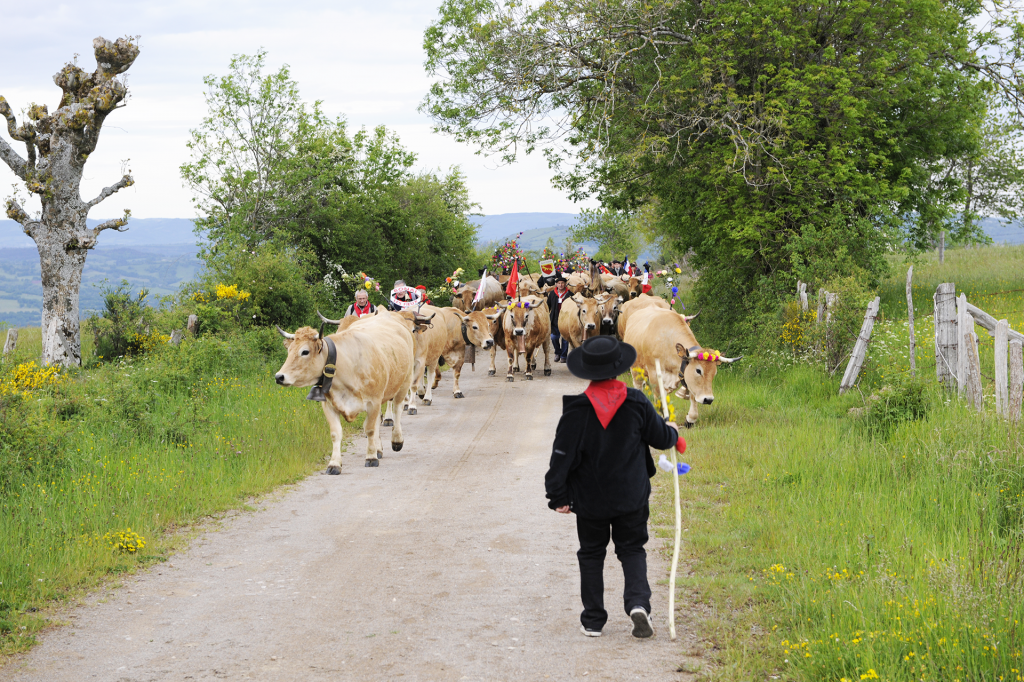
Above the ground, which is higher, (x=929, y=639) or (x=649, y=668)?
(x=929, y=639)

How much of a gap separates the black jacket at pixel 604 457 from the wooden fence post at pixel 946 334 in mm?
6348

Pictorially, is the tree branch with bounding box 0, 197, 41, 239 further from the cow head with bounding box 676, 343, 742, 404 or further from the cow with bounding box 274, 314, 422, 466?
the cow head with bounding box 676, 343, 742, 404

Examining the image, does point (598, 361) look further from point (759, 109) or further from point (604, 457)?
point (759, 109)

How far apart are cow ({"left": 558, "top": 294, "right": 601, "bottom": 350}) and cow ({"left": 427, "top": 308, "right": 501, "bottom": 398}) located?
2.09 metres

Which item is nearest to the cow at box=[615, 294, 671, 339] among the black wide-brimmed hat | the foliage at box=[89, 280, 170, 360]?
the black wide-brimmed hat

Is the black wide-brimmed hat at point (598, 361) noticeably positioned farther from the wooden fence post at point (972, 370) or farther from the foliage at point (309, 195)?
the foliage at point (309, 195)

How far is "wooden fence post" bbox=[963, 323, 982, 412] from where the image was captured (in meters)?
9.09

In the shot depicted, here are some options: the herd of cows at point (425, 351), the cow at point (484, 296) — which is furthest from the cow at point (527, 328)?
the cow at point (484, 296)

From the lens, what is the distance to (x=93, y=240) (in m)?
20.6

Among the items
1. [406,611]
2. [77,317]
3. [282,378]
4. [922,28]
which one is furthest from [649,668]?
[77,317]

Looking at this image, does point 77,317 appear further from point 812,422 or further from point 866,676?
point 866,676

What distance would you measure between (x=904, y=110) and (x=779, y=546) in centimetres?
1726

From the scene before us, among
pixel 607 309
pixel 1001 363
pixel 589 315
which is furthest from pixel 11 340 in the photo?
pixel 1001 363

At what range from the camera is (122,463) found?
29.7ft
